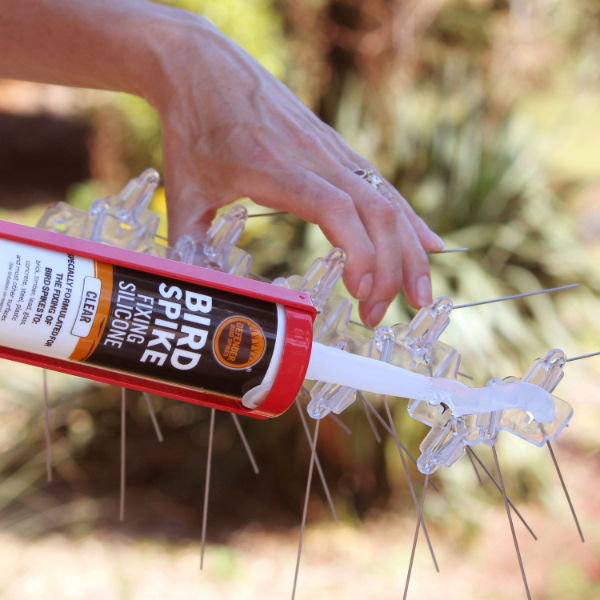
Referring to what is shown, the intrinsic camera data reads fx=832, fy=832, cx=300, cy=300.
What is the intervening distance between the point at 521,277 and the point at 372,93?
1252 millimetres

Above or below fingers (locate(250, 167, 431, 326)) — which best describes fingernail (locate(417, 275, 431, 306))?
below

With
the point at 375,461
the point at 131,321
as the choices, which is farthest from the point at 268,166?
the point at 375,461

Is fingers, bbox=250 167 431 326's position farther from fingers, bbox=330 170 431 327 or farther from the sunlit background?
the sunlit background

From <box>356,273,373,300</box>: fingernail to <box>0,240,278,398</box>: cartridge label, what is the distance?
0.19m

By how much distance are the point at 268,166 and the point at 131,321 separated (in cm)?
29

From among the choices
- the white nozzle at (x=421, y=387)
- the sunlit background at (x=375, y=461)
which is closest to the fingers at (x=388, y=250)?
the white nozzle at (x=421, y=387)

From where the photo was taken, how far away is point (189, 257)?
2.77ft

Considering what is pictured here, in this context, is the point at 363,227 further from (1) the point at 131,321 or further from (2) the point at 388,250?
(1) the point at 131,321

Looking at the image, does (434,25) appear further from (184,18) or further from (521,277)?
(184,18)

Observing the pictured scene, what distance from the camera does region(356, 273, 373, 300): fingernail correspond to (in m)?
0.78

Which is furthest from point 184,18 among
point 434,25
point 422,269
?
point 434,25

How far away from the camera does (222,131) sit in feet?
2.78

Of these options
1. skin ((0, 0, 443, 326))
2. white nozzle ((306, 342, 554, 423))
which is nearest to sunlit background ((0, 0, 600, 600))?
skin ((0, 0, 443, 326))

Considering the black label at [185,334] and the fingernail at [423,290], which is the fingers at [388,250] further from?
the black label at [185,334]
